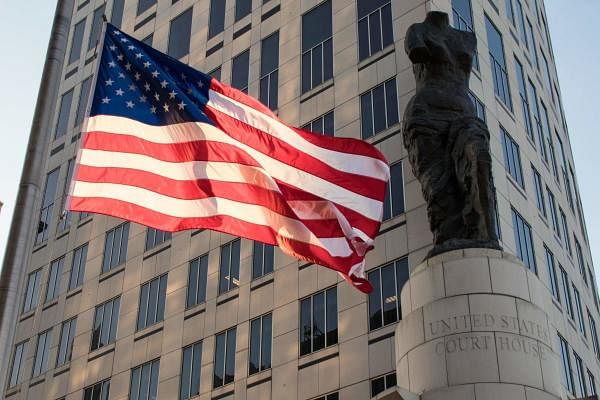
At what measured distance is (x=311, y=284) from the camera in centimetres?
3288

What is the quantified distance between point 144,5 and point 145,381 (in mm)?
21994

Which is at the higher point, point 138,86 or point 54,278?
point 54,278

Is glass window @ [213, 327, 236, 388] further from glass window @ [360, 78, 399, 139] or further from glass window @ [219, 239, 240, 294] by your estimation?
glass window @ [360, 78, 399, 139]

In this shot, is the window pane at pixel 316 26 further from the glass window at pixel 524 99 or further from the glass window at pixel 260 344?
the glass window at pixel 260 344

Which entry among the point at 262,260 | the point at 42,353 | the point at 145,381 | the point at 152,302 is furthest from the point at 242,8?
the point at 42,353

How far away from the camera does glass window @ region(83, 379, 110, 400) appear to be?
39219 mm

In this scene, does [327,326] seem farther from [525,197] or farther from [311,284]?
[525,197]

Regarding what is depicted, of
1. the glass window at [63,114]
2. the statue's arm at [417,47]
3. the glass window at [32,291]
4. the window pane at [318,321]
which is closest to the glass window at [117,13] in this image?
the glass window at [63,114]

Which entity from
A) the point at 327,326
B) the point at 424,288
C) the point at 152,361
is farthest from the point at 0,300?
the point at 152,361

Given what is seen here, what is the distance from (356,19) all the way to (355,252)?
22.5 meters

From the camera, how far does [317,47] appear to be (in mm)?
38469

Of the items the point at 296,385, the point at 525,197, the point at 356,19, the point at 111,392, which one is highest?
the point at 356,19

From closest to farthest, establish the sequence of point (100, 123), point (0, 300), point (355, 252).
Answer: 1. point (0, 300)
2. point (100, 123)
3. point (355, 252)

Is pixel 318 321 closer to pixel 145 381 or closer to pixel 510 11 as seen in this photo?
pixel 145 381
